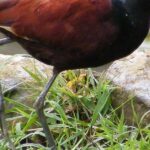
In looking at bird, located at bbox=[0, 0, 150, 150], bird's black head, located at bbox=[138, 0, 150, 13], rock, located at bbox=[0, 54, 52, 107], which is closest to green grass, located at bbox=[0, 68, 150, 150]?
rock, located at bbox=[0, 54, 52, 107]

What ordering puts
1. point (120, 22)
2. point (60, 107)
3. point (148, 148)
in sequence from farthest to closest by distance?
point (60, 107) < point (148, 148) < point (120, 22)

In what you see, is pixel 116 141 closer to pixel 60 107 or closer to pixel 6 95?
pixel 60 107

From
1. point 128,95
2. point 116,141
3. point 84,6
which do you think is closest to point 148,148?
point 116,141

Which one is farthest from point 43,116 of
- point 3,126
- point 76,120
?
point 76,120

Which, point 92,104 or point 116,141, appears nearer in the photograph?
point 116,141

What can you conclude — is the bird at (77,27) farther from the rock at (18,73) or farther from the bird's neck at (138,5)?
the rock at (18,73)

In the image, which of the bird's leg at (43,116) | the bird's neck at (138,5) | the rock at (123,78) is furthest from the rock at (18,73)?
the bird's neck at (138,5)

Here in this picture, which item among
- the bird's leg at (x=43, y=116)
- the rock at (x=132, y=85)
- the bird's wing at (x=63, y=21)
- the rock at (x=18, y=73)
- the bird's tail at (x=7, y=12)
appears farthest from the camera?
the rock at (x=18, y=73)

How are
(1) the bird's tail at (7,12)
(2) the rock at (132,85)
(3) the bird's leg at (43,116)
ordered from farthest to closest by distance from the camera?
(2) the rock at (132,85)
(3) the bird's leg at (43,116)
(1) the bird's tail at (7,12)
